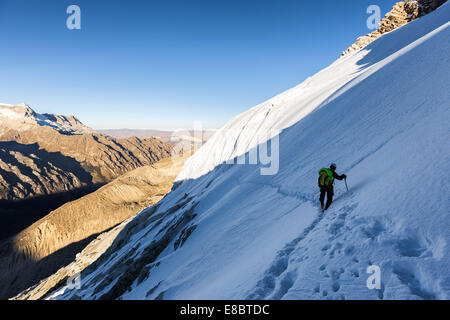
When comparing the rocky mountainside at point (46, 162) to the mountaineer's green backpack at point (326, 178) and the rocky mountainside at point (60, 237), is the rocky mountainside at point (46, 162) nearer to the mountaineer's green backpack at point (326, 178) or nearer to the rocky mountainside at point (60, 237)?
the rocky mountainside at point (60, 237)

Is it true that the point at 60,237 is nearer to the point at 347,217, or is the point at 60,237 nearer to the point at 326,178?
the point at 326,178

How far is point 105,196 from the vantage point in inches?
3100

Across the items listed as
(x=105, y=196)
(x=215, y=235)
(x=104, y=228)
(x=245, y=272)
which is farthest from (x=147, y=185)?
(x=245, y=272)

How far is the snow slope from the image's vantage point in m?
3.58

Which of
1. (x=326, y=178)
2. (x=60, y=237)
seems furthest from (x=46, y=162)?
(x=326, y=178)

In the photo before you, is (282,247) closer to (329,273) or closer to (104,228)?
(329,273)

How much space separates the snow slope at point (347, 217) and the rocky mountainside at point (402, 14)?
3037 cm

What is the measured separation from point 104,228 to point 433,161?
79354 millimetres

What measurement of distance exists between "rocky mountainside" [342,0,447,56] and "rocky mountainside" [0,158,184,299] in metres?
63.9

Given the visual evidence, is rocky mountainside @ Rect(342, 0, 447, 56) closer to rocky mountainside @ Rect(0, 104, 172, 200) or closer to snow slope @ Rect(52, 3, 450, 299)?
snow slope @ Rect(52, 3, 450, 299)

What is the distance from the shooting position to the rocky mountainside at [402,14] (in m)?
32.8

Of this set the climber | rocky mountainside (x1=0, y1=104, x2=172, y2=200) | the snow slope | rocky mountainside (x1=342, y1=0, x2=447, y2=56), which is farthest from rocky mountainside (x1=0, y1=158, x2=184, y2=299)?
rocky mountainside (x1=0, y1=104, x2=172, y2=200)

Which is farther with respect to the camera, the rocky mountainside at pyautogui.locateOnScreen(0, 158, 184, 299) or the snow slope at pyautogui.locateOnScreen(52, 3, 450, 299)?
the rocky mountainside at pyautogui.locateOnScreen(0, 158, 184, 299)

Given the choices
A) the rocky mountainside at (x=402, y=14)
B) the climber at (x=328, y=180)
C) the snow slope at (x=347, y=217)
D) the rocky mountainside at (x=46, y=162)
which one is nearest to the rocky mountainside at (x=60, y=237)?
the snow slope at (x=347, y=217)
